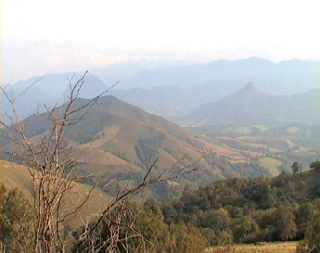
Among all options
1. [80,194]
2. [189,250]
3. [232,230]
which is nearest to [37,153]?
[80,194]

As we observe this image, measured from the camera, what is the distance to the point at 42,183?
2.78m

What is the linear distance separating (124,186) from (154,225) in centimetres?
1965

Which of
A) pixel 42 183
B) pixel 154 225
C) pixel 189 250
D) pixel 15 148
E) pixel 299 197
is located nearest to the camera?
pixel 42 183

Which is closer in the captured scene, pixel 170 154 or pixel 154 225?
pixel 154 225

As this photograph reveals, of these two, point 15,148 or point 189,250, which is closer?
point 15,148

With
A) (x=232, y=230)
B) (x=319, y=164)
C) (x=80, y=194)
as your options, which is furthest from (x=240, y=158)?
(x=80, y=194)

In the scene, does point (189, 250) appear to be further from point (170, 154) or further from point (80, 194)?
point (170, 154)

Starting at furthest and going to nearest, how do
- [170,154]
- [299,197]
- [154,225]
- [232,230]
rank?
[170,154]
[299,197]
[232,230]
[154,225]

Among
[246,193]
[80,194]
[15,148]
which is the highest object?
[15,148]

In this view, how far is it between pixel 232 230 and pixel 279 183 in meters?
22.3

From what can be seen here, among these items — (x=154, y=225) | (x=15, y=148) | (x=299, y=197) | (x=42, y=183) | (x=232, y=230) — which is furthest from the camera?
(x=299, y=197)

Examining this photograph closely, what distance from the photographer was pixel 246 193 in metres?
64.0

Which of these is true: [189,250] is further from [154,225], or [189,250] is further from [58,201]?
[58,201]

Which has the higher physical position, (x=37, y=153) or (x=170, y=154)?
(x=37, y=153)
